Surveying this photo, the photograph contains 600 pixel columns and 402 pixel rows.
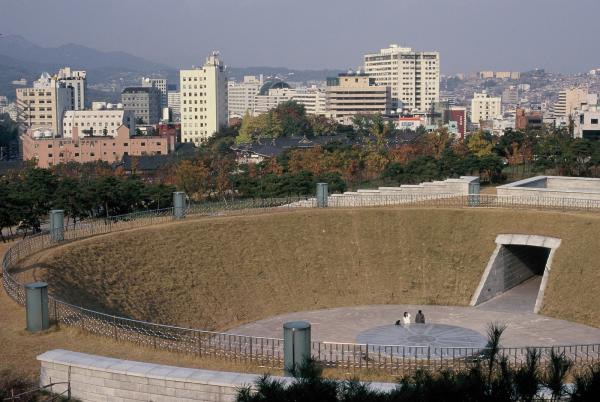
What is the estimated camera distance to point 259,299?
1110 inches

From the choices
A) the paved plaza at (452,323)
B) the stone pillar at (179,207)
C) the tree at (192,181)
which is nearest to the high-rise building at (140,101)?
the tree at (192,181)

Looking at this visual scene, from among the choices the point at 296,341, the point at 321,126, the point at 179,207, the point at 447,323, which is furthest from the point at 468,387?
the point at 321,126

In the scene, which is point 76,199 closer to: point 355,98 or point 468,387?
point 468,387

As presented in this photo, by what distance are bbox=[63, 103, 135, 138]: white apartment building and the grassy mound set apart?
103830 millimetres

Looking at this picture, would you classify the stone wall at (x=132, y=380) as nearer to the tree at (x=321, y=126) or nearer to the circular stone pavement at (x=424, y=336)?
the circular stone pavement at (x=424, y=336)

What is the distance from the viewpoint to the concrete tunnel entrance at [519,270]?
94.2 feet

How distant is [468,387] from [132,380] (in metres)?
6.96

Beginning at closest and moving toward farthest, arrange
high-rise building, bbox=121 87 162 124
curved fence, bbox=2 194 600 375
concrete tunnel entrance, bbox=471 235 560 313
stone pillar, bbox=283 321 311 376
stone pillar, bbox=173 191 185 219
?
stone pillar, bbox=283 321 311 376 < curved fence, bbox=2 194 600 375 < concrete tunnel entrance, bbox=471 235 560 313 < stone pillar, bbox=173 191 185 219 < high-rise building, bbox=121 87 162 124

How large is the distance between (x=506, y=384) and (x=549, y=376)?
615 mm

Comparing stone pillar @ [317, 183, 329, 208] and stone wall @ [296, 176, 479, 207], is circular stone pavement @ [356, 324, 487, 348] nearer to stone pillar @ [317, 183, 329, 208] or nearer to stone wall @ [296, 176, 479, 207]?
stone pillar @ [317, 183, 329, 208]

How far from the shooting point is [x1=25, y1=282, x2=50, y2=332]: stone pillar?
713 inches

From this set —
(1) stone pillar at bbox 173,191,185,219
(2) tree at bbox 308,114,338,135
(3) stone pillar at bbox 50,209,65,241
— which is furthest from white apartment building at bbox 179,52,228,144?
(3) stone pillar at bbox 50,209,65,241

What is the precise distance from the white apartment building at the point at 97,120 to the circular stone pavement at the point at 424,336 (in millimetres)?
112341

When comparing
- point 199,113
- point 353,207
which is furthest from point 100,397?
point 199,113
